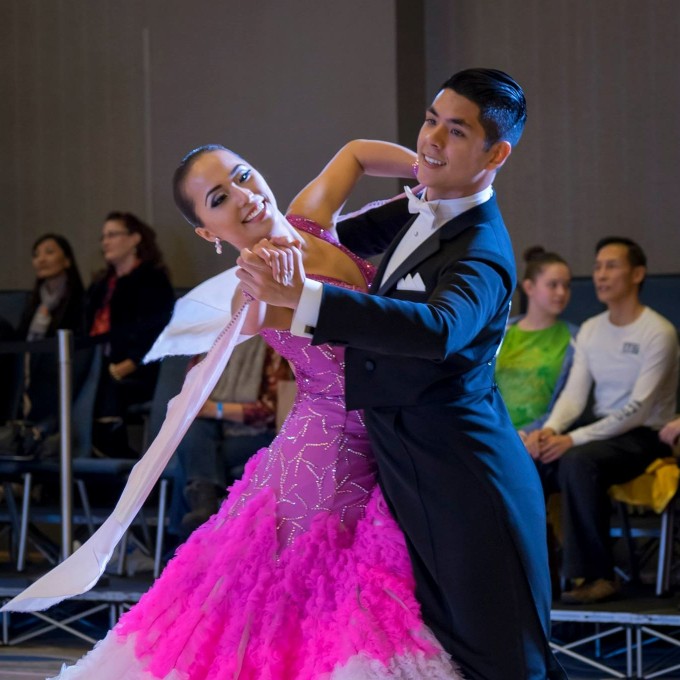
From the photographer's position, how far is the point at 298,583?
1946mm

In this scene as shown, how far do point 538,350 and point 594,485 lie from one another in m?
0.78

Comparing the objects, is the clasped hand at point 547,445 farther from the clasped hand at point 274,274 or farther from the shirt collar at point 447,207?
the clasped hand at point 274,274

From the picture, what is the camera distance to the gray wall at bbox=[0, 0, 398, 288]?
19.0ft

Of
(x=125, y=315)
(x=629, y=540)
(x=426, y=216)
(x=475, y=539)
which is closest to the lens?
(x=475, y=539)

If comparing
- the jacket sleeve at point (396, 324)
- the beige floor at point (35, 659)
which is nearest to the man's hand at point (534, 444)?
the beige floor at point (35, 659)

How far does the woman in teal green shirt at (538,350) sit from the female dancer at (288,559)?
2.42 metres

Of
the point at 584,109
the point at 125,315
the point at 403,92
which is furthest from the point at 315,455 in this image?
the point at 584,109

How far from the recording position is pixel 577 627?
4.31 metres

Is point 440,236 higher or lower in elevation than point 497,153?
lower

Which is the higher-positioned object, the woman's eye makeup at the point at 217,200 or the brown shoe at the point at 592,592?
the woman's eye makeup at the point at 217,200

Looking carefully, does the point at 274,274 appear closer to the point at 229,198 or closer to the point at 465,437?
the point at 465,437

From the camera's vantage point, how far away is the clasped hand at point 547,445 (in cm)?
421

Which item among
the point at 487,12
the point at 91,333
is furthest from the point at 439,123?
the point at 487,12

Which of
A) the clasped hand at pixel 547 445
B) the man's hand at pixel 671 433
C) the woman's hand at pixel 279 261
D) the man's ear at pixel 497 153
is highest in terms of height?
the man's ear at pixel 497 153
